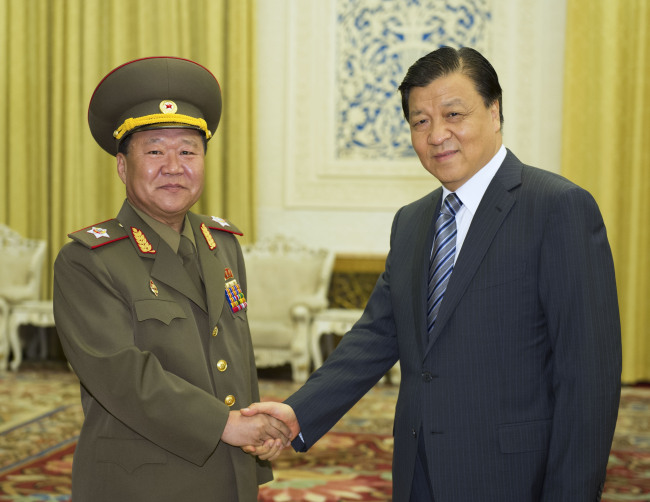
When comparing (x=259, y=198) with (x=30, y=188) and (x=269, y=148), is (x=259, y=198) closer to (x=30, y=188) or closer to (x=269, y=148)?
(x=269, y=148)

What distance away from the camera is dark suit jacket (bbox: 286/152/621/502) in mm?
1589

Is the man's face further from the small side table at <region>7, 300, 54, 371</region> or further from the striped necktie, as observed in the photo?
the small side table at <region>7, 300, 54, 371</region>

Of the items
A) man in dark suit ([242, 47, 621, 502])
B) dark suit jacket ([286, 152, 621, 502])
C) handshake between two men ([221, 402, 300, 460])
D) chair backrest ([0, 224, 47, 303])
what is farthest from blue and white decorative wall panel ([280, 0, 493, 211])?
dark suit jacket ([286, 152, 621, 502])

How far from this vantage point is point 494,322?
169 centimetres

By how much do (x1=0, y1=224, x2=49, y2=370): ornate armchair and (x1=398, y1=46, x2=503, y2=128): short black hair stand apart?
522 centimetres

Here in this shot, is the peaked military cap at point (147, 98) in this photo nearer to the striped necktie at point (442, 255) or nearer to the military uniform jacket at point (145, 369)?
the military uniform jacket at point (145, 369)

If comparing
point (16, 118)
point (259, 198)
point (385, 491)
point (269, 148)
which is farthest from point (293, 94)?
point (385, 491)

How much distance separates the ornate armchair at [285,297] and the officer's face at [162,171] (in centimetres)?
412

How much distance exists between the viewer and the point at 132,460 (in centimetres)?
176

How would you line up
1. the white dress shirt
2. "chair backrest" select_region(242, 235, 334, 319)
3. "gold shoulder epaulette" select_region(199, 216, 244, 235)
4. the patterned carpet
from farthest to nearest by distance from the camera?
"chair backrest" select_region(242, 235, 334, 319), the patterned carpet, "gold shoulder epaulette" select_region(199, 216, 244, 235), the white dress shirt

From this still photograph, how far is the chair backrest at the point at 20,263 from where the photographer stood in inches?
262

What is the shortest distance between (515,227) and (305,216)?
17.2 ft

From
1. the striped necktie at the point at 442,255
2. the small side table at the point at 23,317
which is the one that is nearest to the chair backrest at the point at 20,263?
the small side table at the point at 23,317

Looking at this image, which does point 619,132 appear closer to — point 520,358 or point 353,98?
point 353,98
